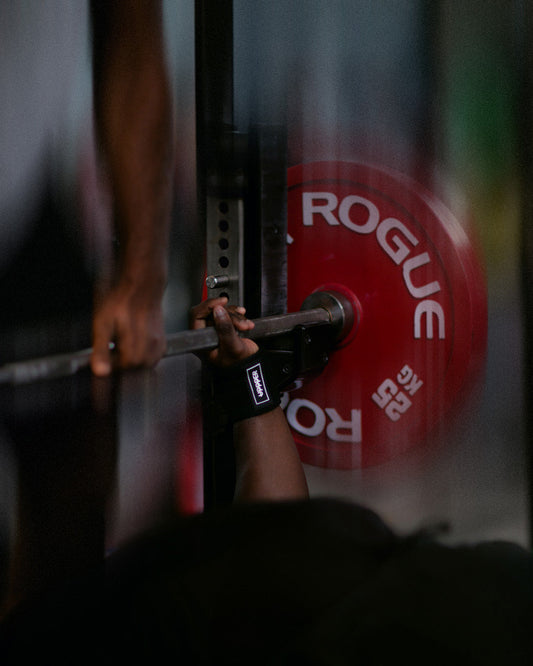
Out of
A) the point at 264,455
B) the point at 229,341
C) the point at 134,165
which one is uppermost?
the point at 134,165

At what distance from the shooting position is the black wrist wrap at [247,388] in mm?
719

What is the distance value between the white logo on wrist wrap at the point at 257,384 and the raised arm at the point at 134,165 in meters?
0.21

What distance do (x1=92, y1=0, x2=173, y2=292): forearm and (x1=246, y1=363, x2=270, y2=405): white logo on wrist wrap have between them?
22cm

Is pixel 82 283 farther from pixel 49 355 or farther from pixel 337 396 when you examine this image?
pixel 337 396

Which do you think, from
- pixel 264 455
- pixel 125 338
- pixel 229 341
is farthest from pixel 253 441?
pixel 125 338

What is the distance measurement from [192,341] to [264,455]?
217mm

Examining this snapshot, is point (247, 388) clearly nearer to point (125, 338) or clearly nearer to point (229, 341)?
point (229, 341)

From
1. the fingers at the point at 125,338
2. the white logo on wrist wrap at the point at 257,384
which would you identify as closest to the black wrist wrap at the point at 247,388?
the white logo on wrist wrap at the point at 257,384

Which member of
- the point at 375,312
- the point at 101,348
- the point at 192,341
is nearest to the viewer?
the point at 101,348

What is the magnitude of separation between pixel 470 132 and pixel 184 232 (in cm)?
30

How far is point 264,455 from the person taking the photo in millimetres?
735

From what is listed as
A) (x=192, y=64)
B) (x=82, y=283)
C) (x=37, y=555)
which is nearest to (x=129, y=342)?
(x=82, y=283)

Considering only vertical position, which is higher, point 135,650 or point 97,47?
point 97,47

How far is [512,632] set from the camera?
0.41 meters
